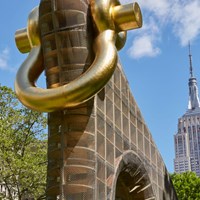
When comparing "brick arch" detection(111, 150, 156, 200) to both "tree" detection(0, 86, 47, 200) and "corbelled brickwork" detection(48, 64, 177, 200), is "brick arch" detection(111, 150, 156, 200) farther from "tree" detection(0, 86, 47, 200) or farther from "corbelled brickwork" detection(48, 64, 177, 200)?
"tree" detection(0, 86, 47, 200)

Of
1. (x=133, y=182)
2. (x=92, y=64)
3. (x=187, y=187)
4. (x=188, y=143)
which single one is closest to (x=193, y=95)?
(x=188, y=143)

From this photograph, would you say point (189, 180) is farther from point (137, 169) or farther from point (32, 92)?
point (32, 92)

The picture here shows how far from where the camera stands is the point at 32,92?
6.57 meters

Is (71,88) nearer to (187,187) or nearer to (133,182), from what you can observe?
(133,182)

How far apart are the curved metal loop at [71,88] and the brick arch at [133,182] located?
2.72 meters

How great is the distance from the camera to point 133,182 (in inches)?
380

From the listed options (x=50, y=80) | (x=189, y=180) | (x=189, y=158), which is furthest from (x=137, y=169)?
(x=189, y=158)

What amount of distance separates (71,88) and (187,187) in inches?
845

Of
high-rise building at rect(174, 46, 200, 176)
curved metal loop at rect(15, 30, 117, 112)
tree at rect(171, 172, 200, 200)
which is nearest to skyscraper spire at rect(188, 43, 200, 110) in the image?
high-rise building at rect(174, 46, 200, 176)

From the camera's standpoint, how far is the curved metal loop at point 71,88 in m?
6.42

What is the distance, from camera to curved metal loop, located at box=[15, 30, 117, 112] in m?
6.42

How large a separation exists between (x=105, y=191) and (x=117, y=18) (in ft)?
9.45

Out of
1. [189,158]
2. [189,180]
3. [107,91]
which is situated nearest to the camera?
[107,91]

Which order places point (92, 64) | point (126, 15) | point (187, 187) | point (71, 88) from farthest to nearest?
point (187, 187)
point (126, 15)
point (92, 64)
point (71, 88)
